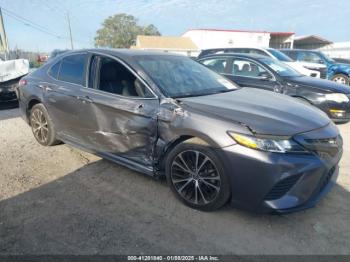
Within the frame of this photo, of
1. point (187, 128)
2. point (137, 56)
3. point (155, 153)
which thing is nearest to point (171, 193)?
point (155, 153)

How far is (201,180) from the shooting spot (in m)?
3.12

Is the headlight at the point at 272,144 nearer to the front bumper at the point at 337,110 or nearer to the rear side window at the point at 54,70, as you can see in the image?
the rear side window at the point at 54,70

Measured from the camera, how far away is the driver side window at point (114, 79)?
3.58 m

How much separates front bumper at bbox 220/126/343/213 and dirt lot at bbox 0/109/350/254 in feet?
0.96

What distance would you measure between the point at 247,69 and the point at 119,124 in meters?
4.40

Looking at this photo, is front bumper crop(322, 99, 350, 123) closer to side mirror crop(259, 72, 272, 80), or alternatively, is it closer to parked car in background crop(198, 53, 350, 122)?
Result: parked car in background crop(198, 53, 350, 122)

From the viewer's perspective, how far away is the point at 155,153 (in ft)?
11.2

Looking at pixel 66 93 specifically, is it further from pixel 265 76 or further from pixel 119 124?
pixel 265 76

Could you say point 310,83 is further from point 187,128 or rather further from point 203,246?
point 203,246

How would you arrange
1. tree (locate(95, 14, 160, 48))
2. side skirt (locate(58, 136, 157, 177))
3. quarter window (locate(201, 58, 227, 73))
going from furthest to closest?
tree (locate(95, 14, 160, 48)) < quarter window (locate(201, 58, 227, 73)) < side skirt (locate(58, 136, 157, 177))

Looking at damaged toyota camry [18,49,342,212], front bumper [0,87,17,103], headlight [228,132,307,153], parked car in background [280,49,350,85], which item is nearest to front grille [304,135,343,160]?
damaged toyota camry [18,49,342,212]

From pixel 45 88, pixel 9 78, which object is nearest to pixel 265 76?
pixel 45 88

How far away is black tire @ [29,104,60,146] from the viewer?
189 inches

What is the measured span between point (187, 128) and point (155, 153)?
0.54 m
